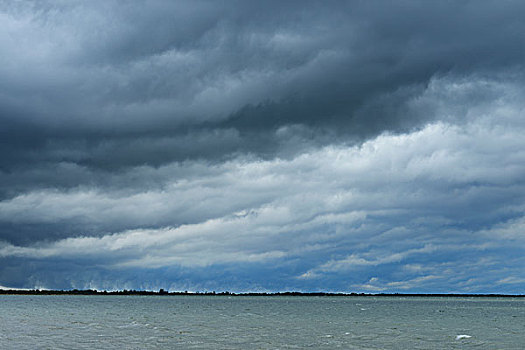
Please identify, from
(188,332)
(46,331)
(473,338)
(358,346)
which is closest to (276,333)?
(188,332)

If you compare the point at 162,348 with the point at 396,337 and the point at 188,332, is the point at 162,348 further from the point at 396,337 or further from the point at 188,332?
the point at 396,337

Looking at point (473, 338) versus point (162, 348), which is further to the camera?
point (473, 338)

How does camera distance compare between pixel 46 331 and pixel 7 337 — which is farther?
pixel 46 331

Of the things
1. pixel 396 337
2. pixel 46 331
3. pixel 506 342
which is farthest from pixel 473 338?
pixel 46 331

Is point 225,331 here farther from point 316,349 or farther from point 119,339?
point 316,349

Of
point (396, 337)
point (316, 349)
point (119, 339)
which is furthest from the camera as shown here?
point (396, 337)

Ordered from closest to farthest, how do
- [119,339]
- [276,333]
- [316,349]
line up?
[316,349] → [119,339] → [276,333]

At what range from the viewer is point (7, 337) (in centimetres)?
6800

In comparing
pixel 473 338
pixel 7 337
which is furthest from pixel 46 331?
pixel 473 338

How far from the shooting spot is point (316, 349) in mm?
56031

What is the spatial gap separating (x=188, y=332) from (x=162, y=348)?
20345mm

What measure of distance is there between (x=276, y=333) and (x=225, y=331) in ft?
26.0

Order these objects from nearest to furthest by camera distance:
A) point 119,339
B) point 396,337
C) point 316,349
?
point 316,349 < point 119,339 < point 396,337

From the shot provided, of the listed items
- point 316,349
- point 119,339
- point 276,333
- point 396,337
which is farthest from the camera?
point 276,333
